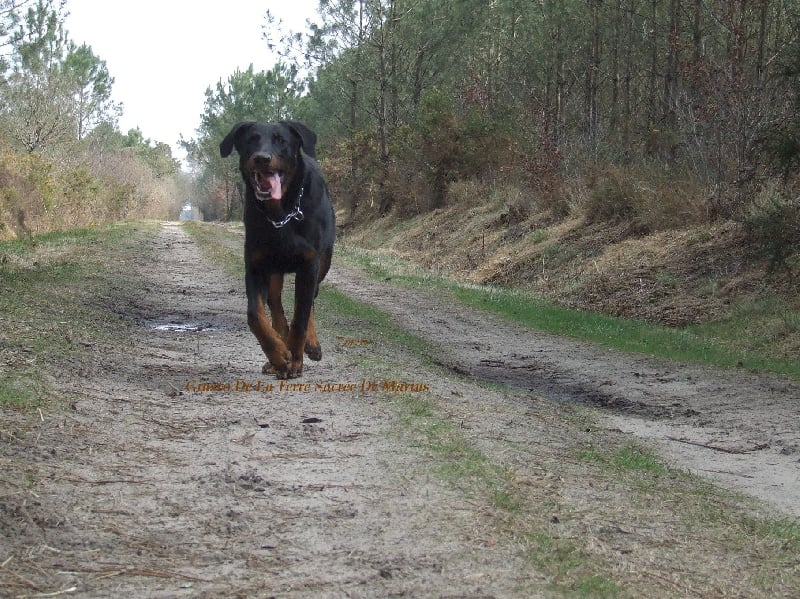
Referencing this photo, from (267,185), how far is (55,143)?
39560mm

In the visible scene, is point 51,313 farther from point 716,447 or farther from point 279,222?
point 716,447

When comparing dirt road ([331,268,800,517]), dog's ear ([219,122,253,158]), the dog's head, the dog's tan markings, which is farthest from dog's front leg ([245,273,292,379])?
dirt road ([331,268,800,517])

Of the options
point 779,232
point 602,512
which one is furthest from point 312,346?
point 779,232

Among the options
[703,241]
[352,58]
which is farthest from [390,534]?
[352,58]

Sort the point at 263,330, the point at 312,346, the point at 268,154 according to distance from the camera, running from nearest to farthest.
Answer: the point at 268,154
the point at 263,330
the point at 312,346

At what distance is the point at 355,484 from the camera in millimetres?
4559

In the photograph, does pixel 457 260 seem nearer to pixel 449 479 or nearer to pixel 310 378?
pixel 310 378

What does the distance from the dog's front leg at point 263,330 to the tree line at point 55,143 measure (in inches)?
656

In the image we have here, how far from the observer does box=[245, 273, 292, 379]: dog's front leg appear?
6980 millimetres

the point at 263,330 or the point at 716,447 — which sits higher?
the point at 263,330

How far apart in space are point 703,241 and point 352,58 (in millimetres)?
28438

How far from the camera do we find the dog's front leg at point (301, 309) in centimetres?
722

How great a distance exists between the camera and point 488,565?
3598 mm

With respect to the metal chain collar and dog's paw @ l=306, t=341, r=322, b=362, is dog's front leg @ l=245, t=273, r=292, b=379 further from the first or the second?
dog's paw @ l=306, t=341, r=322, b=362
